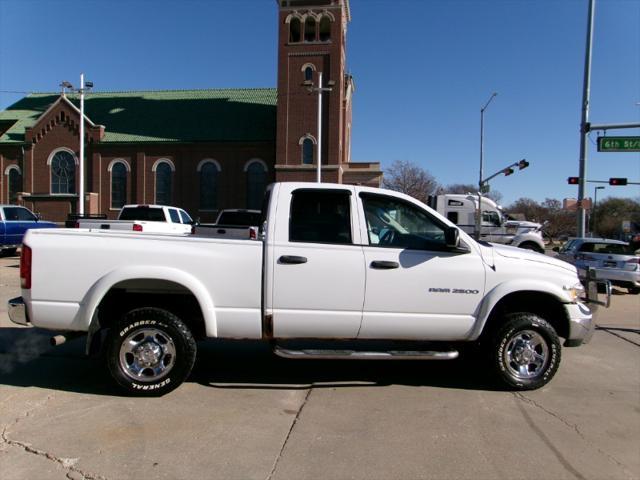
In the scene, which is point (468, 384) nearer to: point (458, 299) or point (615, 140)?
point (458, 299)

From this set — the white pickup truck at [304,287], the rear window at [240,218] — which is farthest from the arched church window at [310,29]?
the white pickup truck at [304,287]

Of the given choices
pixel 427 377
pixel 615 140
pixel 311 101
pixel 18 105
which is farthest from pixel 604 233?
pixel 427 377

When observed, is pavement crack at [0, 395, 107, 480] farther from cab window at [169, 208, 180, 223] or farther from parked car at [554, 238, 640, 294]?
cab window at [169, 208, 180, 223]

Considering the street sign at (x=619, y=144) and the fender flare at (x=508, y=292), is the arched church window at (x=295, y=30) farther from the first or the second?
the fender flare at (x=508, y=292)

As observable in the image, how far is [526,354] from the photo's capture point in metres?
4.96

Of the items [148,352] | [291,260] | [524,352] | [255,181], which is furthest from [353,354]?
[255,181]

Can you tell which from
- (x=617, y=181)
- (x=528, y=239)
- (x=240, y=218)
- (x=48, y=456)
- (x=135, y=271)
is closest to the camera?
(x=48, y=456)

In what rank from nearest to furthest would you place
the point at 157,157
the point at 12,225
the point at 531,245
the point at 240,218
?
the point at 240,218 → the point at 12,225 → the point at 531,245 → the point at 157,157

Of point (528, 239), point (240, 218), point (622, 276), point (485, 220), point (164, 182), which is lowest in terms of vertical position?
point (622, 276)

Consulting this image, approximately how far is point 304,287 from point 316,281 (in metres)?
0.12

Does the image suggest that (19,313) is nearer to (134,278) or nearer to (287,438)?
(134,278)

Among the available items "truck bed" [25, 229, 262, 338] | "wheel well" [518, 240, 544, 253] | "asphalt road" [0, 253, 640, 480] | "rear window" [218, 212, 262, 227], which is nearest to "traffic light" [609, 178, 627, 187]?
"wheel well" [518, 240, 544, 253]

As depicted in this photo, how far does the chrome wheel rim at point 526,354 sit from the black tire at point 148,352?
10.2 feet

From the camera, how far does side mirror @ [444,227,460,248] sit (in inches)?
183
